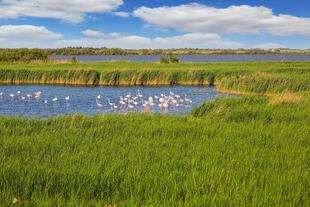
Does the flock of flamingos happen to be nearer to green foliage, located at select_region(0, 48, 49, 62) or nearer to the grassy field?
the grassy field

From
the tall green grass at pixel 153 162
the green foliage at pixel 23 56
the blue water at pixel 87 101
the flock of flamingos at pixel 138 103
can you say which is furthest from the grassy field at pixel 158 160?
the green foliage at pixel 23 56

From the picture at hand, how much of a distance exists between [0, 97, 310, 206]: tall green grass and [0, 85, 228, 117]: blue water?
18.5ft

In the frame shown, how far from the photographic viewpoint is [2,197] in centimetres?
683

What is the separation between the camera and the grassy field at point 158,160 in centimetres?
718

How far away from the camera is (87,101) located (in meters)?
27.8

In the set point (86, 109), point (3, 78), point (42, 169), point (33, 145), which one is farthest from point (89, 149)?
point (3, 78)

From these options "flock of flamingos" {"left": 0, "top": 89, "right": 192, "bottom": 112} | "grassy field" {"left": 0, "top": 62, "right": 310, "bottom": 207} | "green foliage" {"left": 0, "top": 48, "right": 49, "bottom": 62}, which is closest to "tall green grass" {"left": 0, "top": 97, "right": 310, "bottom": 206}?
"grassy field" {"left": 0, "top": 62, "right": 310, "bottom": 207}

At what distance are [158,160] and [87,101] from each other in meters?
18.9

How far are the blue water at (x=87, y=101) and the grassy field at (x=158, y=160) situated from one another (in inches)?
204

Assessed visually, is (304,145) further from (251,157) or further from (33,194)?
(33,194)

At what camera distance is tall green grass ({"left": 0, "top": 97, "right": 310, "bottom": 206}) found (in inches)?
282

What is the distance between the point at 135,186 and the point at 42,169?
6.04ft

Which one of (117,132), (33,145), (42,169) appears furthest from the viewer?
(117,132)

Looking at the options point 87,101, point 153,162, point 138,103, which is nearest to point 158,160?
point 153,162
